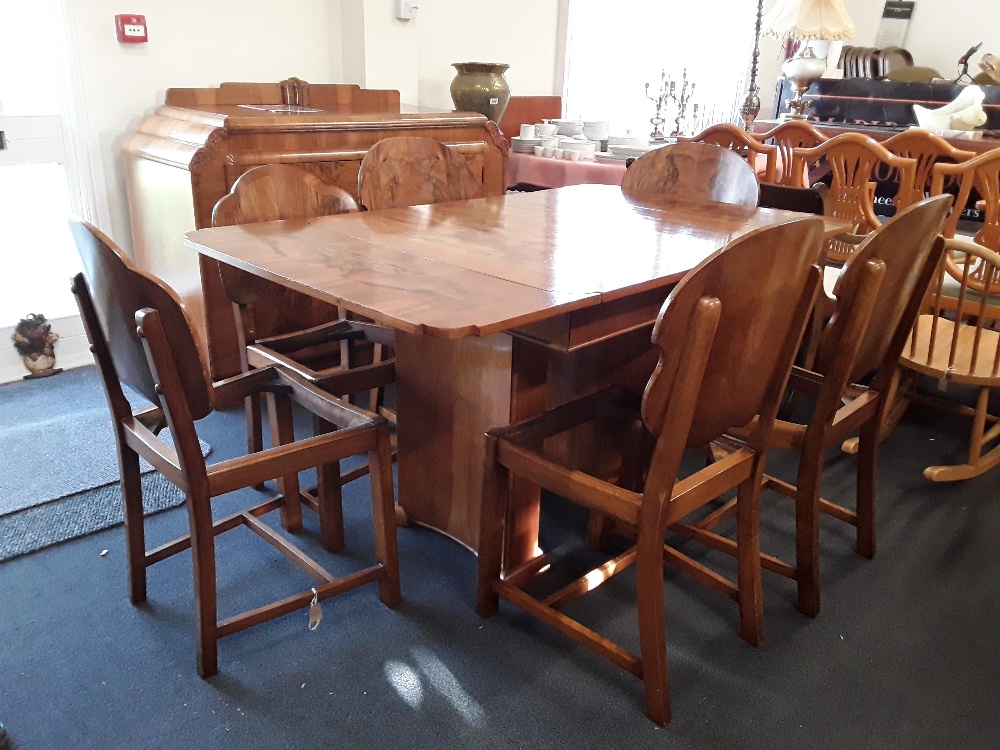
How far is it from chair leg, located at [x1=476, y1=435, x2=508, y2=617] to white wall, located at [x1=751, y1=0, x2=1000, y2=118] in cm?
561

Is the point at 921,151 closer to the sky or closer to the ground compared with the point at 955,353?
closer to the sky

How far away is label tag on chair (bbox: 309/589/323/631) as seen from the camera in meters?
1.56

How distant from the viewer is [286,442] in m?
1.88

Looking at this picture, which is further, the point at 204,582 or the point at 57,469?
the point at 57,469

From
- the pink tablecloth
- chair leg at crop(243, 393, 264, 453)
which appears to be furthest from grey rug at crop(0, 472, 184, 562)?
the pink tablecloth

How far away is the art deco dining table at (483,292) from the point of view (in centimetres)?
132

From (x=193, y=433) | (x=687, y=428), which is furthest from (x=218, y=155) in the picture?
(x=687, y=428)

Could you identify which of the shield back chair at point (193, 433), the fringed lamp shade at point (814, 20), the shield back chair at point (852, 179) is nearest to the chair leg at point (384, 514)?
the shield back chair at point (193, 433)

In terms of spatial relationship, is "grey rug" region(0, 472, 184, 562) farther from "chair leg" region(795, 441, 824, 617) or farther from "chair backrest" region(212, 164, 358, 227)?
"chair leg" region(795, 441, 824, 617)

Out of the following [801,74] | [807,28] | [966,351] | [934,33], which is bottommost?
→ [966,351]

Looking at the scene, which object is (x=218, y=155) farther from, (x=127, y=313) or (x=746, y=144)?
(x=746, y=144)

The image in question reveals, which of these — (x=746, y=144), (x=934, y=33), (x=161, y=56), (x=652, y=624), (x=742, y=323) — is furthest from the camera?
(x=934, y=33)

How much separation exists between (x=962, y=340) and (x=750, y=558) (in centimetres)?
132

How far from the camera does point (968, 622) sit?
5.75 feet
